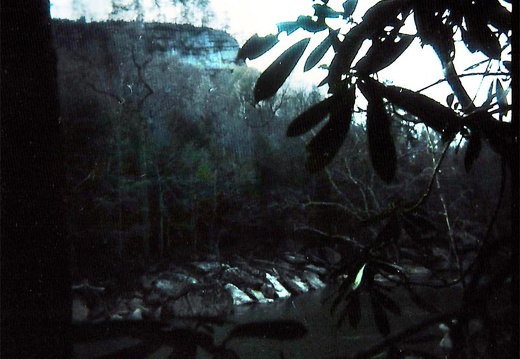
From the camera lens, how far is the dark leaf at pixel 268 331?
0.70m

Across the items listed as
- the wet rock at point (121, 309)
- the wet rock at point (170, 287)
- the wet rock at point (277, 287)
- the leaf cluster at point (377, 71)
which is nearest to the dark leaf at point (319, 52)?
the leaf cluster at point (377, 71)

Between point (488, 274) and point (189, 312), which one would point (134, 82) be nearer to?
point (189, 312)

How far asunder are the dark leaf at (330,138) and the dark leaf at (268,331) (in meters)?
0.38

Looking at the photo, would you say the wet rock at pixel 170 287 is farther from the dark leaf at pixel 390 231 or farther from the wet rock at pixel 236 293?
the dark leaf at pixel 390 231

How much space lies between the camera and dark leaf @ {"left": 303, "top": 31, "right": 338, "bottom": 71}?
21.1 inches

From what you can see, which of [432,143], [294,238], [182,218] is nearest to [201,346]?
[432,143]

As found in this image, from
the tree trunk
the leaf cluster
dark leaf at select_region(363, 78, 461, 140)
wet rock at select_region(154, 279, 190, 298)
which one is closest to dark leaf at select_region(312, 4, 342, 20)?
the leaf cluster

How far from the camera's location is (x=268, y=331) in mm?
722

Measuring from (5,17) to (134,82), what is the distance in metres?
0.85

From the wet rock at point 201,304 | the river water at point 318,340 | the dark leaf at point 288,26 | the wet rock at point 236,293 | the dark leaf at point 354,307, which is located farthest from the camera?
the wet rock at point 236,293

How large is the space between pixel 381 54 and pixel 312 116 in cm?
13

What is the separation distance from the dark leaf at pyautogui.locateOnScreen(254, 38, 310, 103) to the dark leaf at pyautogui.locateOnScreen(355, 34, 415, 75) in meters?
0.07

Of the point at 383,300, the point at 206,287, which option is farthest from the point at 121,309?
the point at 383,300

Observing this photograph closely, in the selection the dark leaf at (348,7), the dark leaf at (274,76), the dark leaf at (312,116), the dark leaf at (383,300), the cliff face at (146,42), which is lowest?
the dark leaf at (383,300)
